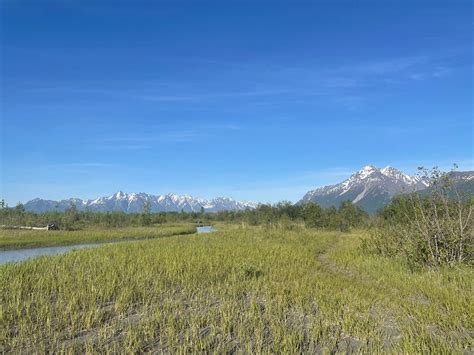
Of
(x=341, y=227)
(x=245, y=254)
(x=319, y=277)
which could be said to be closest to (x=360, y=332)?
(x=319, y=277)

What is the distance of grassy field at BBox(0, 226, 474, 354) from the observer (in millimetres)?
7328

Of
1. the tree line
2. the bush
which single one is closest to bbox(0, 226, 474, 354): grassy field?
the bush

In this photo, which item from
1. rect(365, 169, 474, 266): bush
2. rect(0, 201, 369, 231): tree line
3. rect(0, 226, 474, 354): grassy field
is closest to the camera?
rect(0, 226, 474, 354): grassy field

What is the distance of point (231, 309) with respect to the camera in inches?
365

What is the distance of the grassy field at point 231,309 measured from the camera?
7.33 m

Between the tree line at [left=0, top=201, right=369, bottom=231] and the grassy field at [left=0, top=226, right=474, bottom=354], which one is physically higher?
the tree line at [left=0, top=201, right=369, bottom=231]

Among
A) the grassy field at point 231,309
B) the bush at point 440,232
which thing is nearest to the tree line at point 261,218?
the bush at point 440,232

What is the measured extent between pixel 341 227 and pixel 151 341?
4304 centimetres

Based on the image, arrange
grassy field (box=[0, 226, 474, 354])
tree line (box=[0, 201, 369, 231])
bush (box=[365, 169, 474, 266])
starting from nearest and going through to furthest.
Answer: grassy field (box=[0, 226, 474, 354]), bush (box=[365, 169, 474, 266]), tree line (box=[0, 201, 369, 231])

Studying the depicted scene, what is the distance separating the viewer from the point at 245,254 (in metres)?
19.0

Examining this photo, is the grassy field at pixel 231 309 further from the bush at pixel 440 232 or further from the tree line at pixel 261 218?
the tree line at pixel 261 218

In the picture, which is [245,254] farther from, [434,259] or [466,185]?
[466,185]

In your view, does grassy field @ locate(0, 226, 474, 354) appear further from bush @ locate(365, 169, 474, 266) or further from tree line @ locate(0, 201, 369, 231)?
tree line @ locate(0, 201, 369, 231)

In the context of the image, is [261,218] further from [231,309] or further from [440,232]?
[231,309]
